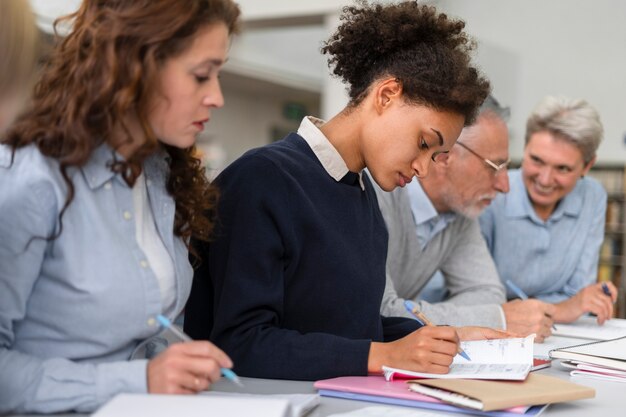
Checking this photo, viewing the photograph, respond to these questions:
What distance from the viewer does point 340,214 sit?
1.70 m

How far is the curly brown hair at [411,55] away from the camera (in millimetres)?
1669

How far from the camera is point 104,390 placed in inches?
45.3

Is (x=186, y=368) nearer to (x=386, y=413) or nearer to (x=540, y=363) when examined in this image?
(x=386, y=413)

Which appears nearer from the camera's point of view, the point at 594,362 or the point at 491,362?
the point at 491,362

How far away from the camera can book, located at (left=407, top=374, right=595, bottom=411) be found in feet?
4.15

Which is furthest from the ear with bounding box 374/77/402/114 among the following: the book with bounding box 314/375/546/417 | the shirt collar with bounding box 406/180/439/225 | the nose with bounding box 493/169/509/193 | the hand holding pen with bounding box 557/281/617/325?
the hand holding pen with bounding box 557/281/617/325

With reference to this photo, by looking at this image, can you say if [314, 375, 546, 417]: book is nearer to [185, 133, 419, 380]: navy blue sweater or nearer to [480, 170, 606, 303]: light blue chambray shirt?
[185, 133, 419, 380]: navy blue sweater

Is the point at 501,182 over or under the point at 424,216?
over

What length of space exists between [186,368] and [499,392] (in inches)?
21.3

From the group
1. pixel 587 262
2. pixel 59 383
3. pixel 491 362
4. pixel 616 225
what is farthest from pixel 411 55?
pixel 616 225

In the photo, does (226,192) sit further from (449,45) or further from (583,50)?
(583,50)

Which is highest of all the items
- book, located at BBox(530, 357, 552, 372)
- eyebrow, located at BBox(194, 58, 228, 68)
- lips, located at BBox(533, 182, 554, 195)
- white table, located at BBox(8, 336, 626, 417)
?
eyebrow, located at BBox(194, 58, 228, 68)

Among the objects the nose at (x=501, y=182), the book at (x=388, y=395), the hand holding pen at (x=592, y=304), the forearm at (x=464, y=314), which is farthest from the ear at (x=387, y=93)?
the hand holding pen at (x=592, y=304)

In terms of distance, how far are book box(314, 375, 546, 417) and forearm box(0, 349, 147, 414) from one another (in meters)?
0.38
